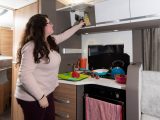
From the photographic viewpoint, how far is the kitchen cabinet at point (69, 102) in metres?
1.71

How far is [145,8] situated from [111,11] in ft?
1.25

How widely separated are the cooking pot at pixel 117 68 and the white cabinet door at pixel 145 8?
2.06ft

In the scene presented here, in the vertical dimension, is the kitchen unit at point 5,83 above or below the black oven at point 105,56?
below

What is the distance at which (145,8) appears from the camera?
5.07ft

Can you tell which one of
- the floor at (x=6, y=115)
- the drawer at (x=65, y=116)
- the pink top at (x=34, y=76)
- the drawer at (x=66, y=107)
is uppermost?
the pink top at (x=34, y=76)

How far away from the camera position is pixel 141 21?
5.18 feet

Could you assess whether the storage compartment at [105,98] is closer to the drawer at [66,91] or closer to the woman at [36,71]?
the drawer at [66,91]

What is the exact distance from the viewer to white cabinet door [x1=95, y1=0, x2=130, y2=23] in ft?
5.54

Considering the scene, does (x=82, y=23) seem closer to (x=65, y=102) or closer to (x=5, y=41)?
(x=65, y=102)

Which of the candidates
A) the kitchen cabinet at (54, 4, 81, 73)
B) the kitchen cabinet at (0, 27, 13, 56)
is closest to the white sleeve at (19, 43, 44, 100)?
→ the kitchen cabinet at (54, 4, 81, 73)

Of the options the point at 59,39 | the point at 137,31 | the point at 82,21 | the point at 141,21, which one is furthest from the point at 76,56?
the point at 141,21

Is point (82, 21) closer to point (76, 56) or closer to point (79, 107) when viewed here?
point (76, 56)

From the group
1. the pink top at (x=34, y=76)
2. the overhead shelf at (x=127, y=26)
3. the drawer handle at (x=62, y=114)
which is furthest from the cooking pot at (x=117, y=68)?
the pink top at (x=34, y=76)

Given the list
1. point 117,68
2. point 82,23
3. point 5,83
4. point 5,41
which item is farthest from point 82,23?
point 5,41
